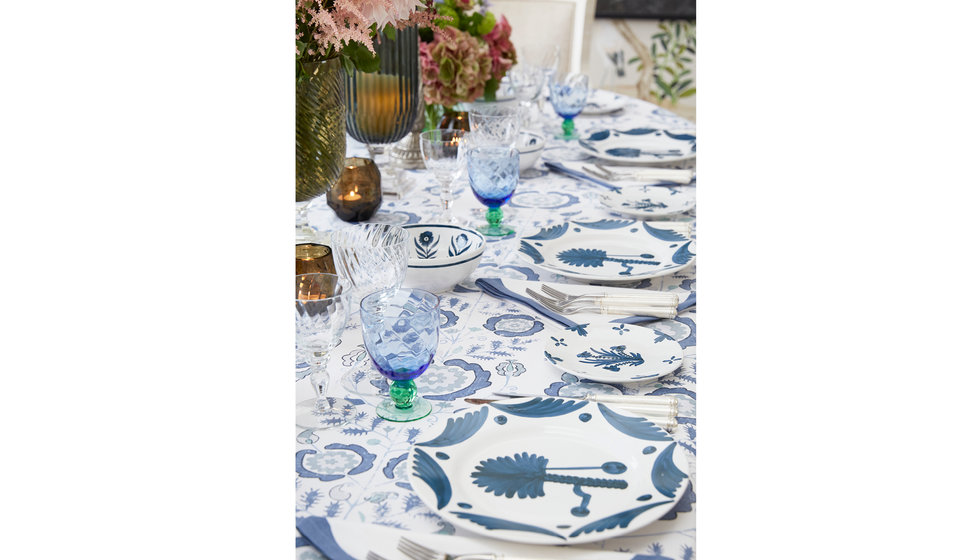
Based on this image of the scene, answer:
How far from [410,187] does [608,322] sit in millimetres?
739

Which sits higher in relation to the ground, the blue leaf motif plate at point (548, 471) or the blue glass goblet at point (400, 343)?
the blue glass goblet at point (400, 343)

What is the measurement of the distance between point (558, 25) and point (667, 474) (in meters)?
2.45

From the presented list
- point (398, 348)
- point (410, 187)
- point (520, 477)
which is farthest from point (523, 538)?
point (410, 187)

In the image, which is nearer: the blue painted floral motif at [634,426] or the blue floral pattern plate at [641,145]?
the blue painted floral motif at [634,426]

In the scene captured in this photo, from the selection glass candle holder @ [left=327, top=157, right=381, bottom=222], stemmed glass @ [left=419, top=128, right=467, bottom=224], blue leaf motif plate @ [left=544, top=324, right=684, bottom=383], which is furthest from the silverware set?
blue leaf motif plate @ [left=544, top=324, right=684, bottom=383]

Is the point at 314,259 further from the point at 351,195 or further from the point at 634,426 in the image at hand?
the point at 634,426

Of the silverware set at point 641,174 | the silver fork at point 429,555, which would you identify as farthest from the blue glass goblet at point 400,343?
the silverware set at point 641,174

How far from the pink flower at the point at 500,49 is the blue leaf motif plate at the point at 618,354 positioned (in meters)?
1.02

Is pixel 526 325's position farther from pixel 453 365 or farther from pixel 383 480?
pixel 383 480

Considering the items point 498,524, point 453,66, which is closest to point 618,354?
point 498,524

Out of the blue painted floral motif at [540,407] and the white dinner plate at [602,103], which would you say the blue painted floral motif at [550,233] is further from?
the white dinner plate at [602,103]

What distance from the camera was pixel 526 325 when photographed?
116 centimetres

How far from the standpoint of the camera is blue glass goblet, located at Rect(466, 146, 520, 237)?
56.5 inches

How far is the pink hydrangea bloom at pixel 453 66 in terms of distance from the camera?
1849 millimetres
